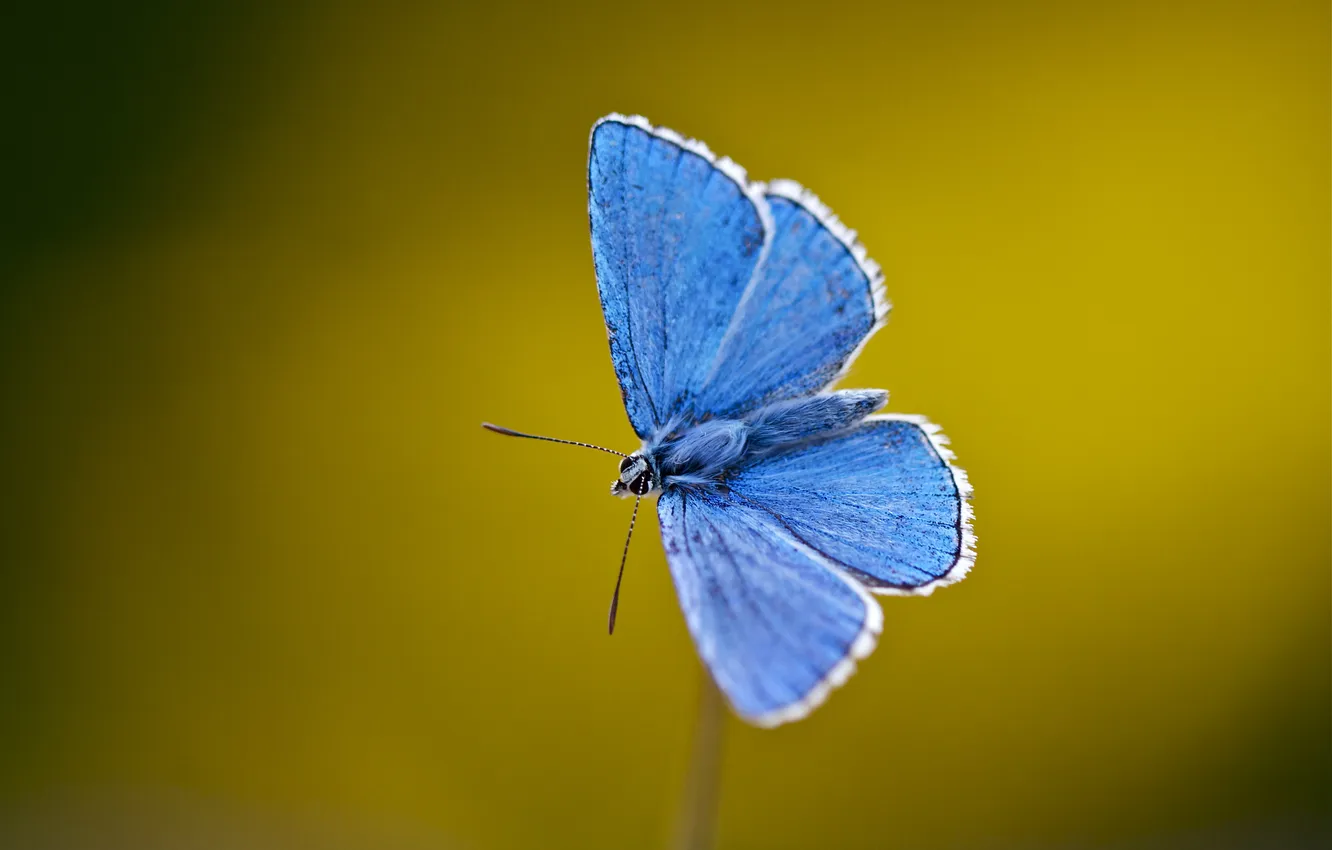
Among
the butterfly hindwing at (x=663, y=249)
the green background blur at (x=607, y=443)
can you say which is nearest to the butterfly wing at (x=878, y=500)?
the butterfly hindwing at (x=663, y=249)

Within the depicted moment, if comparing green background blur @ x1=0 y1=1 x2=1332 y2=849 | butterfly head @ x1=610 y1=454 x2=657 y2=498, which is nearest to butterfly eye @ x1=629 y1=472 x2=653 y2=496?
butterfly head @ x1=610 y1=454 x2=657 y2=498

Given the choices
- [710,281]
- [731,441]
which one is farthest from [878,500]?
[710,281]

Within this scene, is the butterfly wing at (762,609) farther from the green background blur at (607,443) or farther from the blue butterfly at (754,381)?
the green background blur at (607,443)

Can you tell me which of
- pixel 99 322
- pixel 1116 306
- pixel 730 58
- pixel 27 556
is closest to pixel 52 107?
pixel 99 322

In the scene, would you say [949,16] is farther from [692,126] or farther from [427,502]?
[427,502]

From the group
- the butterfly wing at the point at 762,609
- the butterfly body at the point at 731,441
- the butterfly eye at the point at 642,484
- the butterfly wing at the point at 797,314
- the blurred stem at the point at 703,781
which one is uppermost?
the butterfly wing at the point at 797,314

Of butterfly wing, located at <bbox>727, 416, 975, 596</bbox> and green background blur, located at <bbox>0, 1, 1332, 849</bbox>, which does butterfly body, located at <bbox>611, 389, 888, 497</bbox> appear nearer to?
butterfly wing, located at <bbox>727, 416, 975, 596</bbox>
